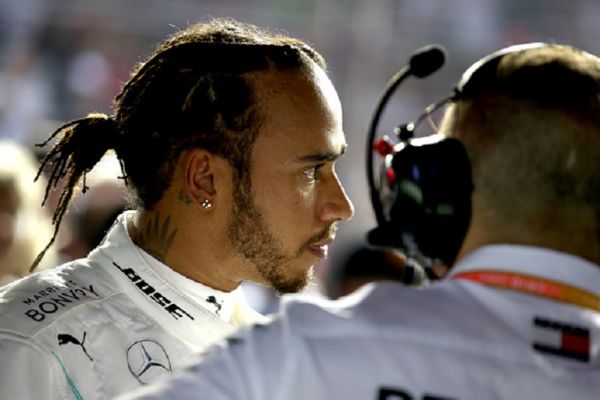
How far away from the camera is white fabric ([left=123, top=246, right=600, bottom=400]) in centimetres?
137

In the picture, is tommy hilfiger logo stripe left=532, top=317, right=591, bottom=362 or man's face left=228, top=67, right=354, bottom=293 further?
man's face left=228, top=67, right=354, bottom=293

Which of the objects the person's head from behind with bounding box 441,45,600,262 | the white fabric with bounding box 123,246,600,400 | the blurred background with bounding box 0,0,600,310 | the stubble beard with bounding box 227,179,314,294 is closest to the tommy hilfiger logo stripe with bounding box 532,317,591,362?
the white fabric with bounding box 123,246,600,400

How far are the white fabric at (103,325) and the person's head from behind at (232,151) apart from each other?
0.34ft

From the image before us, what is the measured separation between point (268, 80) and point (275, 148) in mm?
160

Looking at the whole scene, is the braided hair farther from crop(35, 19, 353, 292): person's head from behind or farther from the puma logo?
the puma logo

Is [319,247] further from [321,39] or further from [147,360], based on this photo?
[321,39]

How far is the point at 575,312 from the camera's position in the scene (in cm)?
143

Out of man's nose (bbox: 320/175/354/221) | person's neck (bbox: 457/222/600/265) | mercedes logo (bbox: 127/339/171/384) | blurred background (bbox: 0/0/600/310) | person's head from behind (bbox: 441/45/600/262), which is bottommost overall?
blurred background (bbox: 0/0/600/310)

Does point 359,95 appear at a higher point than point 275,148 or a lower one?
lower

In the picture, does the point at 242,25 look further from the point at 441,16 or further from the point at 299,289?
the point at 441,16

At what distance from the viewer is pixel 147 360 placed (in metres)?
2.14

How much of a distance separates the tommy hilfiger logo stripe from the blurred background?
658cm

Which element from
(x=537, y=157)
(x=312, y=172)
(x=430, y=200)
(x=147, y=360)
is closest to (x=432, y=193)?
(x=430, y=200)

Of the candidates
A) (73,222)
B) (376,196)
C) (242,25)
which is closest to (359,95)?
(73,222)
